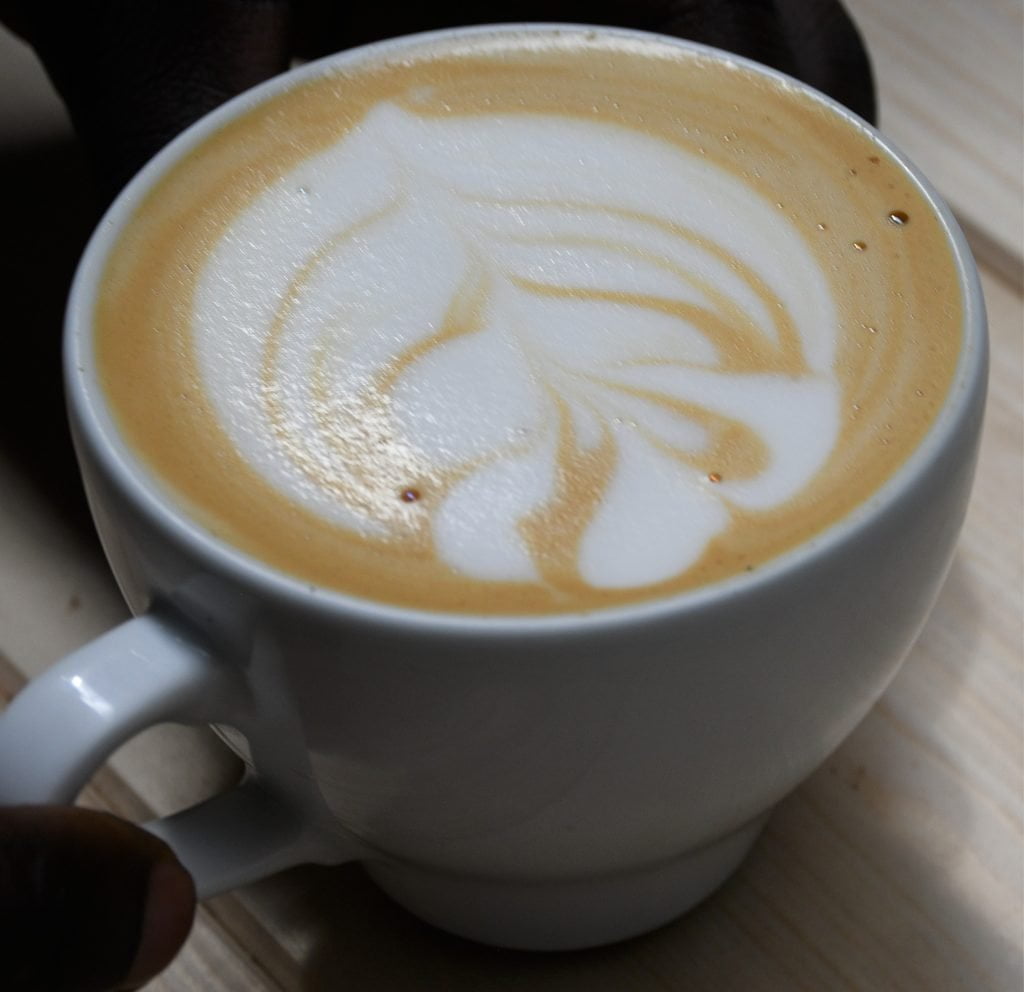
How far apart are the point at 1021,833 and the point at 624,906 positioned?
0.17 m

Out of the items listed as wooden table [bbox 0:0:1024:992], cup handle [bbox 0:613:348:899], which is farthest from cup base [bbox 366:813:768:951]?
cup handle [bbox 0:613:348:899]

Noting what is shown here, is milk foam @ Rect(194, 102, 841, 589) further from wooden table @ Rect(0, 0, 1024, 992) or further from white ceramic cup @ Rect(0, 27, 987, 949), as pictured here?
wooden table @ Rect(0, 0, 1024, 992)

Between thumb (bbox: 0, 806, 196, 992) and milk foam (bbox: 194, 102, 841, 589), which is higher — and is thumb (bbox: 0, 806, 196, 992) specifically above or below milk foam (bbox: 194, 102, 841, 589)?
below

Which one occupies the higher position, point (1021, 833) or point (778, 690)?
point (778, 690)

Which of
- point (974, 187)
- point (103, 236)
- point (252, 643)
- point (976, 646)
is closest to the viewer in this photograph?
point (252, 643)

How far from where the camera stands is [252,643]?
410 mm

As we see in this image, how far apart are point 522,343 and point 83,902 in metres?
0.22

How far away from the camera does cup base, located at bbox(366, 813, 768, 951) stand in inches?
19.8

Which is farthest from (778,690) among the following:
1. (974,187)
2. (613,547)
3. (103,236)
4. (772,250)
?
(974,187)

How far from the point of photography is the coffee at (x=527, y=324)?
0.43m

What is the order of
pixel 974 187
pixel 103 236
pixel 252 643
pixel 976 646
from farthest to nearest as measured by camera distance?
pixel 974 187
pixel 976 646
pixel 103 236
pixel 252 643

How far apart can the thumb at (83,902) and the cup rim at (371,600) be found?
0.08 m

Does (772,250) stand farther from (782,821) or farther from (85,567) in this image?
(85,567)

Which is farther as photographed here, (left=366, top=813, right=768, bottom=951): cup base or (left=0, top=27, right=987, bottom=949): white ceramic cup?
(left=366, top=813, right=768, bottom=951): cup base
